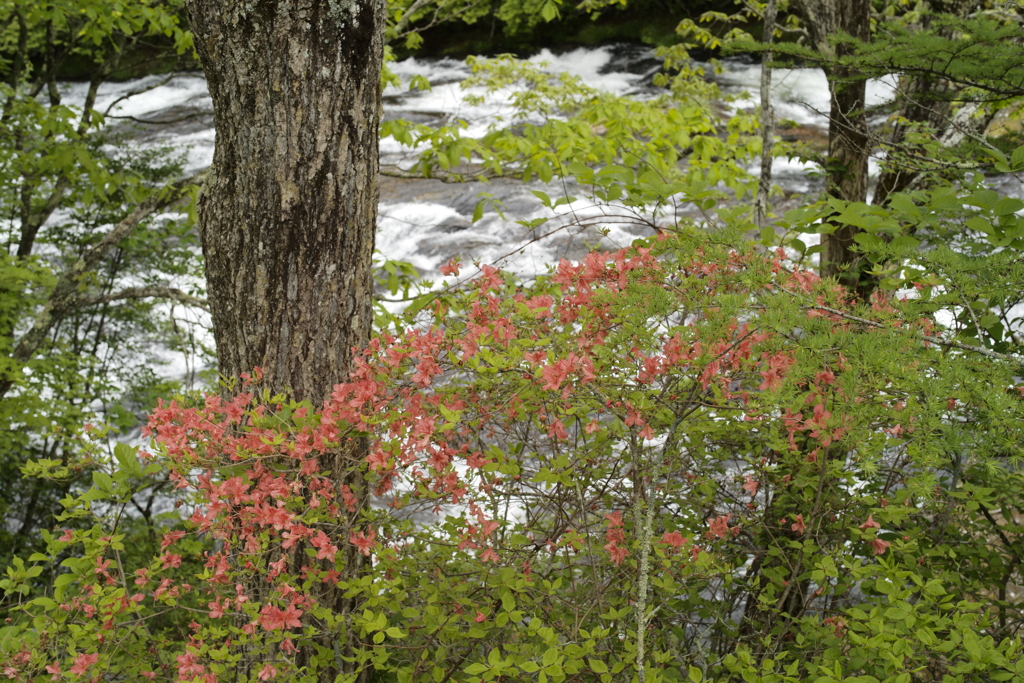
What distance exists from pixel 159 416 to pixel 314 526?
0.50 meters

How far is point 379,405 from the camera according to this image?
6.11 feet

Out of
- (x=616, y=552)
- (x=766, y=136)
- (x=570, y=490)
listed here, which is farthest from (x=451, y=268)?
(x=766, y=136)

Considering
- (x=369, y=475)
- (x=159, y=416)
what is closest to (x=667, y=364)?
(x=369, y=475)

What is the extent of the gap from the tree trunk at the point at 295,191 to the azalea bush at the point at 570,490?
0.58ft

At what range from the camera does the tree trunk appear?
203 centimetres

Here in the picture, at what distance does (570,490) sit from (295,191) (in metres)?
1.19

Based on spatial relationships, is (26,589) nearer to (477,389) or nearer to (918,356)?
(477,389)

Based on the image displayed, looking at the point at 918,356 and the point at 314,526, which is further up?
the point at 918,356

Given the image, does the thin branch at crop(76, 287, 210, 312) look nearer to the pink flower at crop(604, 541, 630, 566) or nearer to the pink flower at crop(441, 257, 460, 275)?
the pink flower at crop(441, 257, 460, 275)

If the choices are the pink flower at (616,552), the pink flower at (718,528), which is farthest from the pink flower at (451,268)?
the pink flower at (718,528)

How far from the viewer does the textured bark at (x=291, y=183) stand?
2.03m

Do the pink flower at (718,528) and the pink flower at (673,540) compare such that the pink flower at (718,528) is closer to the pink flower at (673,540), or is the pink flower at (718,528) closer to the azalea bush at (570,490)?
the azalea bush at (570,490)

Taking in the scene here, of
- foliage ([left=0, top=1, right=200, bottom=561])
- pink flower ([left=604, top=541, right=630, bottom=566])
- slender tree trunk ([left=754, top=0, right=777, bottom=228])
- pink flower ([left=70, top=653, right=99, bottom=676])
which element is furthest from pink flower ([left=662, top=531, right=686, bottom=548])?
foliage ([left=0, top=1, right=200, bottom=561])

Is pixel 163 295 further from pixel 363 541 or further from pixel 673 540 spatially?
pixel 673 540
